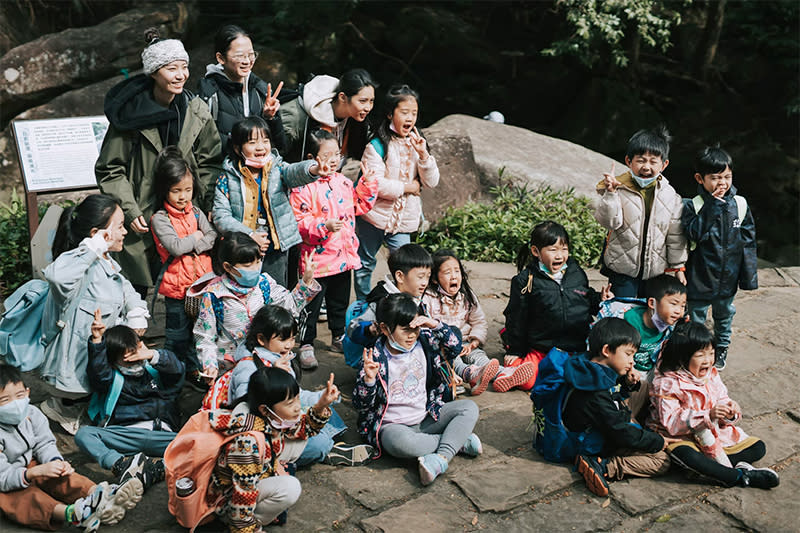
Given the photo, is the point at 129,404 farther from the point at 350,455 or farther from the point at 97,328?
the point at 350,455

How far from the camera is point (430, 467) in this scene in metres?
4.15

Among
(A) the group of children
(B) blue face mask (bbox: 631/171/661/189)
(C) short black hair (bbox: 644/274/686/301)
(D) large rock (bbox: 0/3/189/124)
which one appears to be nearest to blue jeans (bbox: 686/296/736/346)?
(A) the group of children

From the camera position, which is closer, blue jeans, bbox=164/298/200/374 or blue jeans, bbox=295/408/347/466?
blue jeans, bbox=295/408/347/466

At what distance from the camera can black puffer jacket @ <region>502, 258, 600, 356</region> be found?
5250 mm

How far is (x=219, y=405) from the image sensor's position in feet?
13.0

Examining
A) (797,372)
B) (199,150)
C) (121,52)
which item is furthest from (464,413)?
(121,52)

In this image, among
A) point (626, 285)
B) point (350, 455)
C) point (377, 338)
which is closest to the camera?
point (350, 455)

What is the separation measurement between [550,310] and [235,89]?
2.52 meters

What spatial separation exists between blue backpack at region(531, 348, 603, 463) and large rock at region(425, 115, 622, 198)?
4.47 metres

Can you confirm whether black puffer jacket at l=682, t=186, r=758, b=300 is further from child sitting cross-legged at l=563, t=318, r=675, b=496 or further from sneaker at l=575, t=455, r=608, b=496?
sneaker at l=575, t=455, r=608, b=496

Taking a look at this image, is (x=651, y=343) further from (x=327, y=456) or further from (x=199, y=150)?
(x=199, y=150)

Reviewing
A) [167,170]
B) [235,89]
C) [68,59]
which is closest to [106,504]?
[167,170]

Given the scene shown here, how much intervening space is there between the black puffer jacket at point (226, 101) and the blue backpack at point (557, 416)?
2.43 m

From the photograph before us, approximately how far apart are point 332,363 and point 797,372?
3.23m
